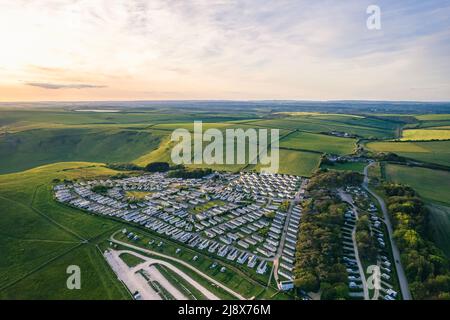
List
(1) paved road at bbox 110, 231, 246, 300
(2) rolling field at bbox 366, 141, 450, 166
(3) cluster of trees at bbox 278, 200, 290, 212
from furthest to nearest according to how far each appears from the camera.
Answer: (2) rolling field at bbox 366, 141, 450, 166
(3) cluster of trees at bbox 278, 200, 290, 212
(1) paved road at bbox 110, 231, 246, 300

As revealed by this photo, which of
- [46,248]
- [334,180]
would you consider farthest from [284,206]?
[46,248]

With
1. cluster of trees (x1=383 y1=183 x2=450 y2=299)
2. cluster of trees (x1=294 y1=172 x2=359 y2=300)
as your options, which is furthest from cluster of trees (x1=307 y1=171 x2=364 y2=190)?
cluster of trees (x1=383 y1=183 x2=450 y2=299)

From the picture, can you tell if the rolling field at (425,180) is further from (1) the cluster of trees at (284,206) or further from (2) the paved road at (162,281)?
(2) the paved road at (162,281)

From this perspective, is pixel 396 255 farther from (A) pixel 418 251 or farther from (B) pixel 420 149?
(B) pixel 420 149

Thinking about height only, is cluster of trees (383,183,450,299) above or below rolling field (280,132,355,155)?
below

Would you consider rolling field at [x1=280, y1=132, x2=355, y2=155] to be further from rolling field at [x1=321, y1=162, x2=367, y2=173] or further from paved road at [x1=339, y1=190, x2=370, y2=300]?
paved road at [x1=339, y1=190, x2=370, y2=300]

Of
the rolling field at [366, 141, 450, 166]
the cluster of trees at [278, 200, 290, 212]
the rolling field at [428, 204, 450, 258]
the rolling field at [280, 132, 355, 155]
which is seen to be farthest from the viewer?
the rolling field at [280, 132, 355, 155]

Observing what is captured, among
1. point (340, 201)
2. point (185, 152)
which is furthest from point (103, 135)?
point (340, 201)
